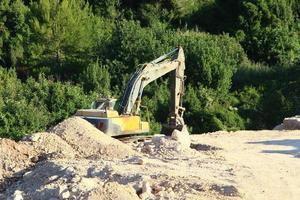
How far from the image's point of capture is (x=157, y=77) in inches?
735

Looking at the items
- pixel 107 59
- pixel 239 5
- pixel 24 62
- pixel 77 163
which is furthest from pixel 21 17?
pixel 77 163

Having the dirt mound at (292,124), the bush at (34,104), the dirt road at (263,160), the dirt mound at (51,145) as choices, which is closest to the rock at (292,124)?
the dirt mound at (292,124)

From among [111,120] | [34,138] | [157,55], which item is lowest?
[34,138]

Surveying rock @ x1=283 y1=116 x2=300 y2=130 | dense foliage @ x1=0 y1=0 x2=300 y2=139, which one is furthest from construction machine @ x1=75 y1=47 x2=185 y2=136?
dense foliage @ x1=0 y1=0 x2=300 y2=139

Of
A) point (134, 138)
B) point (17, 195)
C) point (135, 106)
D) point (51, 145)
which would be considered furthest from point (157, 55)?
point (17, 195)

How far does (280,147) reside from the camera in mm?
19422

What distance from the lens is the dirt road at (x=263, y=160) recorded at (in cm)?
1273

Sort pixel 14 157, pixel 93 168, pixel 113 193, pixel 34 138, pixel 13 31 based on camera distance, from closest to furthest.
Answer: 1. pixel 113 193
2. pixel 93 168
3. pixel 14 157
4. pixel 34 138
5. pixel 13 31

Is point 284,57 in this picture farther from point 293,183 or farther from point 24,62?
point 293,183

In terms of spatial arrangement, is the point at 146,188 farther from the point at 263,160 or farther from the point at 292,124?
the point at 292,124

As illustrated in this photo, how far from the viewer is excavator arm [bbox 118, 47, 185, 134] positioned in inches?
688

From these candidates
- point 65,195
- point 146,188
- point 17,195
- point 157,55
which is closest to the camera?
point 65,195

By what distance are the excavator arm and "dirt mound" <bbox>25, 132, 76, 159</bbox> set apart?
118 inches

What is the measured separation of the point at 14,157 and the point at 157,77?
6098mm
